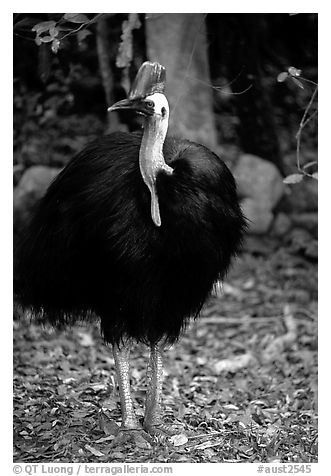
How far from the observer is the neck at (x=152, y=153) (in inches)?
130

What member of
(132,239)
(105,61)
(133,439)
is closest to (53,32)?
(132,239)

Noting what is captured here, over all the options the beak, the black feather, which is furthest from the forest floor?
the beak

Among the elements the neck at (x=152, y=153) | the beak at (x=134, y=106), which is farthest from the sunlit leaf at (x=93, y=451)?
the beak at (x=134, y=106)

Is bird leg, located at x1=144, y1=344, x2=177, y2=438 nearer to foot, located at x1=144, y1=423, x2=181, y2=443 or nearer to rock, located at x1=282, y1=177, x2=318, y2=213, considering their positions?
foot, located at x1=144, y1=423, x2=181, y2=443

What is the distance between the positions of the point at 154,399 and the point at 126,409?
137 millimetres

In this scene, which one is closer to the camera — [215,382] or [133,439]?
[133,439]

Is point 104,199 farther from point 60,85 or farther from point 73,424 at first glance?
point 60,85

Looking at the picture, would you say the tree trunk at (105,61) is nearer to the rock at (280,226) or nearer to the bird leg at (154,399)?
the rock at (280,226)

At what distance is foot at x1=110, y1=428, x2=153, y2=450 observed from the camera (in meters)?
3.72

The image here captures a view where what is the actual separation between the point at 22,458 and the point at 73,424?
0.38 metres

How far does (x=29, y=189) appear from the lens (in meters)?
6.38

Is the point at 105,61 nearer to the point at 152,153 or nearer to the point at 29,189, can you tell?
the point at 29,189

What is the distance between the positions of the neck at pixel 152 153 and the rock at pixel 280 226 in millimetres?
3972
